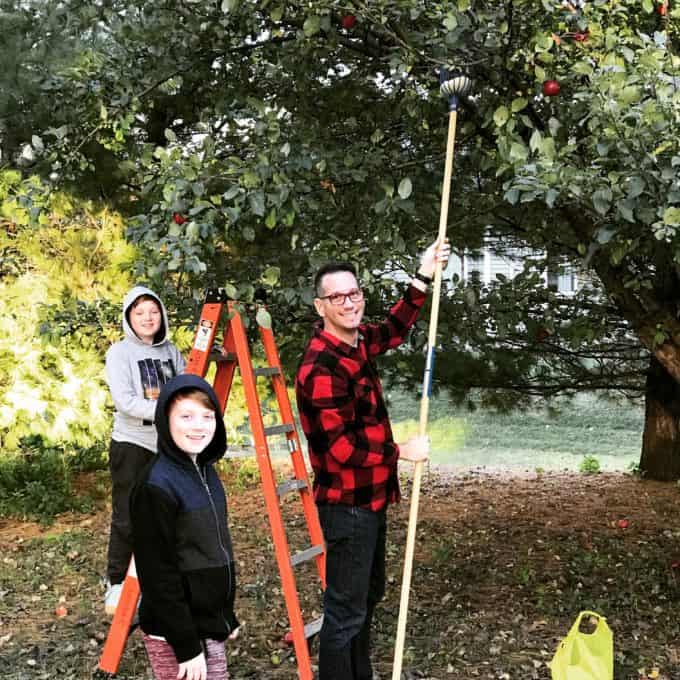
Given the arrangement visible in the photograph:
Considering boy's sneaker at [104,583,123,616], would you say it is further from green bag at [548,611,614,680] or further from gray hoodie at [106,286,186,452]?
green bag at [548,611,614,680]

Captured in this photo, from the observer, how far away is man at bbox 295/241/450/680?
283 centimetres

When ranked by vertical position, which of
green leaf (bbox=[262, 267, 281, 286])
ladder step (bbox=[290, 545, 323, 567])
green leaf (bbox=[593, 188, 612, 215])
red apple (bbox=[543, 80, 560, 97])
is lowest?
ladder step (bbox=[290, 545, 323, 567])

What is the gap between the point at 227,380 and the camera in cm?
405

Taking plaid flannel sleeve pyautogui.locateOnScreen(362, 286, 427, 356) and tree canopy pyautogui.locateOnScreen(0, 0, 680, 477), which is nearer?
tree canopy pyautogui.locateOnScreen(0, 0, 680, 477)

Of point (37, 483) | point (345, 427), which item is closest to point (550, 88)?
point (345, 427)

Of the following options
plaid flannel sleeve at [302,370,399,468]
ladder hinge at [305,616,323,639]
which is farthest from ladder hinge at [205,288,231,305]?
ladder hinge at [305,616,323,639]

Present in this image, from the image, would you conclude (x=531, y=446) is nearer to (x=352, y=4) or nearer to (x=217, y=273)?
(x=217, y=273)

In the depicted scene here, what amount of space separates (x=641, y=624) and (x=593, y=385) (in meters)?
2.77

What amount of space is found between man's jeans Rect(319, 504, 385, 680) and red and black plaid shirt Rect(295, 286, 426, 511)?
0.19 ft

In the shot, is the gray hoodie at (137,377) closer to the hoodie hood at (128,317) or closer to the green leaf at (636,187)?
the hoodie hood at (128,317)

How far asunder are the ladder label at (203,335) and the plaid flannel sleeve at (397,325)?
74 centimetres

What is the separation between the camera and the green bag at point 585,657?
1785 millimetres

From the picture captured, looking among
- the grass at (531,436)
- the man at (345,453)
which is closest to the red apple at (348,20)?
the man at (345,453)

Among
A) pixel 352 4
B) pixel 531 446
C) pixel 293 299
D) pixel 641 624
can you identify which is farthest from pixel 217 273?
pixel 531 446
